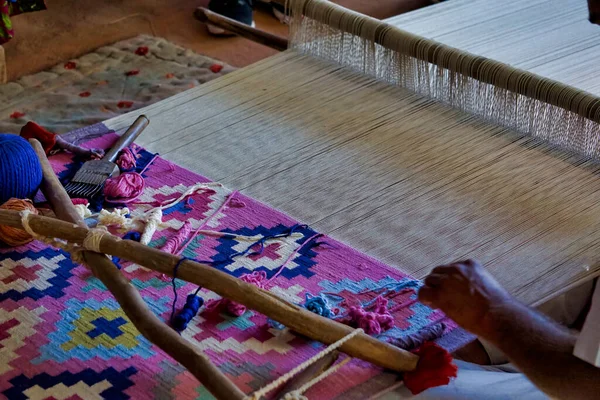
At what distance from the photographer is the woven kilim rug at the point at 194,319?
1.51 m

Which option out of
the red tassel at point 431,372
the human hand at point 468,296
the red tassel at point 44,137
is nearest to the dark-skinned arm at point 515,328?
the human hand at point 468,296

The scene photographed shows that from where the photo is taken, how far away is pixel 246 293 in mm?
1491

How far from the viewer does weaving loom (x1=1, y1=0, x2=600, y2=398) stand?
186 cm

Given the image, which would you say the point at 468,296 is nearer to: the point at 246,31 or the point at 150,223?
the point at 150,223

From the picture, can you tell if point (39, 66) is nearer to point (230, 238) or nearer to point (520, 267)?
point (230, 238)

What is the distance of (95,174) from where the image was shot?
81.9 inches

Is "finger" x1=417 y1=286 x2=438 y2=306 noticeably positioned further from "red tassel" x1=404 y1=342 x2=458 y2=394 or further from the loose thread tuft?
the loose thread tuft

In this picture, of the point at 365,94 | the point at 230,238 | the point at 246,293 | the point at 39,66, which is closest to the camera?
the point at 246,293

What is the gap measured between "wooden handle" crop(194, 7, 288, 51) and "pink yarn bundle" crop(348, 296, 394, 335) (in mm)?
1309

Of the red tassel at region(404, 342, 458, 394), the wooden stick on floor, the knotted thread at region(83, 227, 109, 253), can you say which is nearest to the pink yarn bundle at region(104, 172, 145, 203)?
the wooden stick on floor

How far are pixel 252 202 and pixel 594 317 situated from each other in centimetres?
96

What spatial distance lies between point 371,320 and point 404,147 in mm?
714

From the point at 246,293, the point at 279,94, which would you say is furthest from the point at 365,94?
the point at 246,293

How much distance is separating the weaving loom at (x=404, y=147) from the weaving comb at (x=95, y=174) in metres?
0.11
